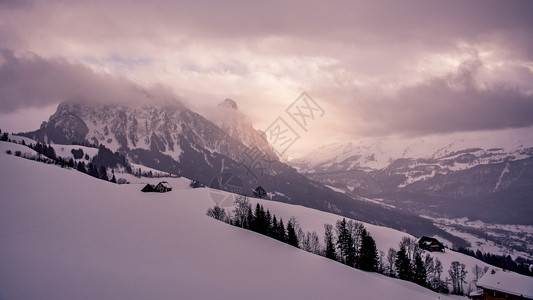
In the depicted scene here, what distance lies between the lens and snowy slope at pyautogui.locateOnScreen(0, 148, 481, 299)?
30.7m

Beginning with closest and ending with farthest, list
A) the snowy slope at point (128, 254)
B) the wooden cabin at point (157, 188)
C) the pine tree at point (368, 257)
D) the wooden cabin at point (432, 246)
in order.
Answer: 1. the snowy slope at point (128, 254)
2. the pine tree at point (368, 257)
3. the wooden cabin at point (432, 246)
4. the wooden cabin at point (157, 188)

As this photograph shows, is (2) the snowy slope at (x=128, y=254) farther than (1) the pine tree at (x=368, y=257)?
No

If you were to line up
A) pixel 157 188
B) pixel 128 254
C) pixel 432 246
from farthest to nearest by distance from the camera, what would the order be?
pixel 157 188 → pixel 432 246 → pixel 128 254

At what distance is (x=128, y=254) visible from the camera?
40.3 m

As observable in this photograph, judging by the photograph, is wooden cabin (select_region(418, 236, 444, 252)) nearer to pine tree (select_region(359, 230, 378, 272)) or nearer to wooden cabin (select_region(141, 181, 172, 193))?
pine tree (select_region(359, 230, 378, 272))

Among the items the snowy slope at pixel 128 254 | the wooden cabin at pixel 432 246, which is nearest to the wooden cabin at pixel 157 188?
the snowy slope at pixel 128 254

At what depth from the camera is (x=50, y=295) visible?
2636cm

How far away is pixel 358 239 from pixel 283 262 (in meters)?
59.3

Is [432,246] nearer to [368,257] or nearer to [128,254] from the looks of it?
[368,257]

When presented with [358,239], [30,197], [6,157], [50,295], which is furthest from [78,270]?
[358,239]

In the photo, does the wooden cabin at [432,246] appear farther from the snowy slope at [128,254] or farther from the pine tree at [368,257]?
the snowy slope at [128,254]

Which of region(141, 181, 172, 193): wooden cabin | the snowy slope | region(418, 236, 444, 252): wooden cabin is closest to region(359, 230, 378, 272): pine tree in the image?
the snowy slope

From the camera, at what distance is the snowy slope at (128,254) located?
30672mm

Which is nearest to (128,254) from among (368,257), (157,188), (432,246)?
(368,257)
